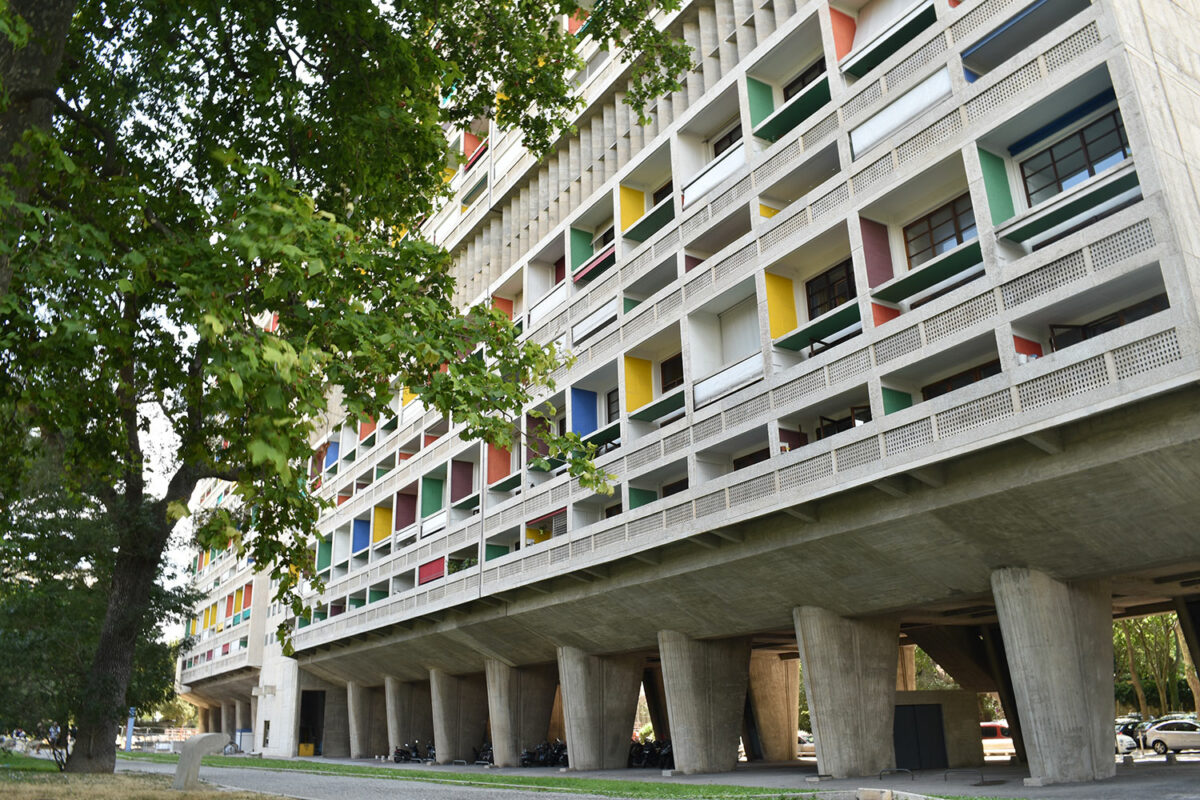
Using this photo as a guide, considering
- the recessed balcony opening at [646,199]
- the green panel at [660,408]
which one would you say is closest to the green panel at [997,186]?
the green panel at [660,408]

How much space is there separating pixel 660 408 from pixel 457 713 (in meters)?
18.7

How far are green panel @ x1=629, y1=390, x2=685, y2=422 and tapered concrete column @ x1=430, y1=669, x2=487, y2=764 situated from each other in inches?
662

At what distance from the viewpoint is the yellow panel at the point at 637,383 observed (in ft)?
77.5

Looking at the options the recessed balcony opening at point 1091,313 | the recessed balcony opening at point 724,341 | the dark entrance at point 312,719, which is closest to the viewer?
the recessed balcony opening at point 1091,313

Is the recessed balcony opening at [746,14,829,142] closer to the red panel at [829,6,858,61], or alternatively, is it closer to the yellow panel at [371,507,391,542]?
the red panel at [829,6,858,61]

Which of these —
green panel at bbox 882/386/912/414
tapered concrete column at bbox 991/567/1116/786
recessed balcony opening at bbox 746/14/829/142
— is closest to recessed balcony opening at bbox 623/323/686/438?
recessed balcony opening at bbox 746/14/829/142

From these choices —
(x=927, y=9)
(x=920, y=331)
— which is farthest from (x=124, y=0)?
(x=927, y=9)

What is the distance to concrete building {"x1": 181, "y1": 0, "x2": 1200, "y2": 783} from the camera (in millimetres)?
13938

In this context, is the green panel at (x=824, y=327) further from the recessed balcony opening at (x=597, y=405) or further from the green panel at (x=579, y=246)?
the green panel at (x=579, y=246)

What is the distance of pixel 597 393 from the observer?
1050 inches

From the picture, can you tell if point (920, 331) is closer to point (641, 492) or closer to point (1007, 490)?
point (1007, 490)

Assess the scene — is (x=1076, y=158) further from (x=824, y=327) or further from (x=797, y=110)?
(x=797, y=110)

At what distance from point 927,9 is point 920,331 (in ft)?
21.0

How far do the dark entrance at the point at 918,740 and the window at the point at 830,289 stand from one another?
9.04 meters
